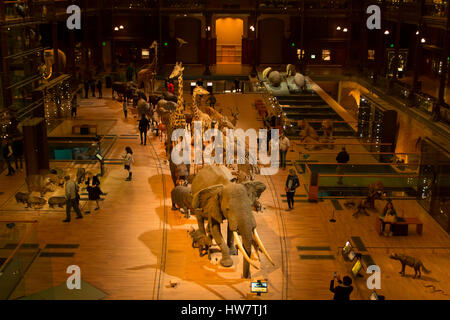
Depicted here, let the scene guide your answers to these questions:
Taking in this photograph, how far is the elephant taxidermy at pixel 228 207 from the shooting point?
10.9m

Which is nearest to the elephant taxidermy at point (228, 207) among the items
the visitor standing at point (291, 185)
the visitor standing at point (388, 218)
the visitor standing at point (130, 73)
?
the visitor standing at point (291, 185)

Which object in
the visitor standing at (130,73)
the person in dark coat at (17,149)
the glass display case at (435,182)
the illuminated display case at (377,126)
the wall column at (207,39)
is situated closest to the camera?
the glass display case at (435,182)

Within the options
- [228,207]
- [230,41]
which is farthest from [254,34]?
[228,207]

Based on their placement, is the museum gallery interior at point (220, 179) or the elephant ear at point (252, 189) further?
the museum gallery interior at point (220, 179)

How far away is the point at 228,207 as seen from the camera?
36.5ft

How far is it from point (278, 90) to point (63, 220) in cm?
2036

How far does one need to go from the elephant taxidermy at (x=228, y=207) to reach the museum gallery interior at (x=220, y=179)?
0.14ft

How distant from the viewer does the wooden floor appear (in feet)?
41.0

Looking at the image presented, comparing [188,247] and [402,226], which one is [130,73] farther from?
[402,226]

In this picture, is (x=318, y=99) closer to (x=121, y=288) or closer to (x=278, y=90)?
(x=278, y=90)

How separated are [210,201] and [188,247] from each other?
105 inches

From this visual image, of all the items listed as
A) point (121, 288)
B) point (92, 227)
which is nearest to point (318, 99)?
point (92, 227)

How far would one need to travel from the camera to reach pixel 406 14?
95.3 ft

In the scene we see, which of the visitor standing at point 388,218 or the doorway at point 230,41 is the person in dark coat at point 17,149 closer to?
the visitor standing at point 388,218
